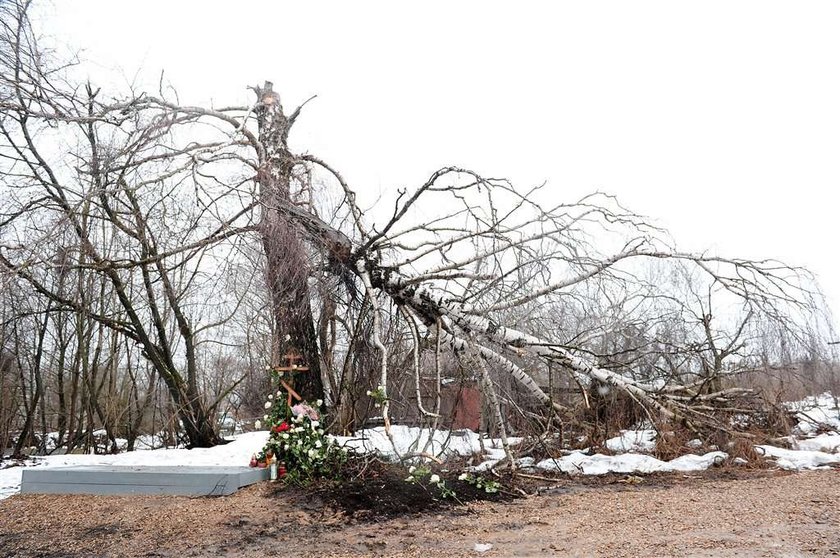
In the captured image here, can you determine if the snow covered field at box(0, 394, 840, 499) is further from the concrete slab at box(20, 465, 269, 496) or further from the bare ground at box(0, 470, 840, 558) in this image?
the bare ground at box(0, 470, 840, 558)

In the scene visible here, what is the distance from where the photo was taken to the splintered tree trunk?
6176 mm

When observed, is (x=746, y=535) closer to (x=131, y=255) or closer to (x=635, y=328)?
(x=635, y=328)

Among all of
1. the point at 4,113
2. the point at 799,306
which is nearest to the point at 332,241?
the point at 4,113

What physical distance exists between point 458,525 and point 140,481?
10.8ft

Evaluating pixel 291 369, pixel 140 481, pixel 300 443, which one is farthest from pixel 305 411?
pixel 140 481

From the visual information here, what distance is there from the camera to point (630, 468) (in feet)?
25.5

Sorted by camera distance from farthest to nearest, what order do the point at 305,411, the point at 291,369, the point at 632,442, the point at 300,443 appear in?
1. the point at 632,442
2. the point at 291,369
3. the point at 305,411
4. the point at 300,443

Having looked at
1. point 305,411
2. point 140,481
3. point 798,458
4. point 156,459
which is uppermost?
point 305,411

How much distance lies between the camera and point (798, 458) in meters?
7.93

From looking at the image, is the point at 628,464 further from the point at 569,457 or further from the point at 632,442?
the point at 632,442

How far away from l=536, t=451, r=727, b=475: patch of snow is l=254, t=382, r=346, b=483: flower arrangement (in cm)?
278

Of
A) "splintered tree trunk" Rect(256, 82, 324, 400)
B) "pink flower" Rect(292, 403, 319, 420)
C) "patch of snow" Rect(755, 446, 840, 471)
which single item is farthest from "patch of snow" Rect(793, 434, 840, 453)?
"splintered tree trunk" Rect(256, 82, 324, 400)

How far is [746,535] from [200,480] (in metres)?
4.75

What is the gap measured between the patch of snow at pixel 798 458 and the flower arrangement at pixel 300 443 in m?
5.32
